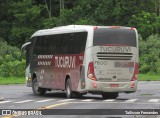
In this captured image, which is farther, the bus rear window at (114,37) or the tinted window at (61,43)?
the tinted window at (61,43)

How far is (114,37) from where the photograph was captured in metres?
26.8

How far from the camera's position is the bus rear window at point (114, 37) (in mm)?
26594

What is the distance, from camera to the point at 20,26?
78562 mm

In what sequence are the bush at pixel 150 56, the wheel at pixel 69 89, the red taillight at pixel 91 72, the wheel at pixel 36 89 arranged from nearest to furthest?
1. the red taillight at pixel 91 72
2. the wheel at pixel 69 89
3. the wheel at pixel 36 89
4. the bush at pixel 150 56

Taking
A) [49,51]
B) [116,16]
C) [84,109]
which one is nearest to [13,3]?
[116,16]

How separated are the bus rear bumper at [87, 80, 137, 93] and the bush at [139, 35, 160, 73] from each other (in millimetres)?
30811

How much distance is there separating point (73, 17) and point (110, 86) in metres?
49.2

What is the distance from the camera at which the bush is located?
58456mm

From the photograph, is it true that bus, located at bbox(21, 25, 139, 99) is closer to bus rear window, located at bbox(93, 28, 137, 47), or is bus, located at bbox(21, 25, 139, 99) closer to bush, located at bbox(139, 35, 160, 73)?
bus rear window, located at bbox(93, 28, 137, 47)

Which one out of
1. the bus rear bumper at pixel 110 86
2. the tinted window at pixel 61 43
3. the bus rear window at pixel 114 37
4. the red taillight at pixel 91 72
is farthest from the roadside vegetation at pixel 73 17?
the red taillight at pixel 91 72

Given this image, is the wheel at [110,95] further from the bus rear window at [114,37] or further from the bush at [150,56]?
the bush at [150,56]

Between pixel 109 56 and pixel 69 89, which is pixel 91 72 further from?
pixel 69 89

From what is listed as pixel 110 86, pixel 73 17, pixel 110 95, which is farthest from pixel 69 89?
pixel 73 17

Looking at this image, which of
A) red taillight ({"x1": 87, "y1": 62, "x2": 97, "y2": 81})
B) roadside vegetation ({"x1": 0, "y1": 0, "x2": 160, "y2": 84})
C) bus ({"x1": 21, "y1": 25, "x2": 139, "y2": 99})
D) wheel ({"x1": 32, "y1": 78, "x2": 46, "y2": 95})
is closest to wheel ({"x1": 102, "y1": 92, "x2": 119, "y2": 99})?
bus ({"x1": 21, "y1": 25, "x2": 139, "y2": 99})
